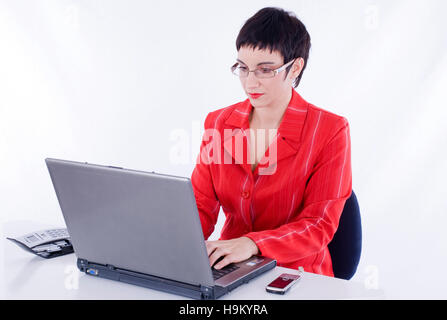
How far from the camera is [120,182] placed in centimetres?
125

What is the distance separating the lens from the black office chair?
190 cm

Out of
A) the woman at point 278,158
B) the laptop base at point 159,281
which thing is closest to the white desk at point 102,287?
the laptop base at point 159,281

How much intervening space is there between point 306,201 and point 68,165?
0.91 meters

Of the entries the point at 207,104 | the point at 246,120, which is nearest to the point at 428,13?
the point at 207,104

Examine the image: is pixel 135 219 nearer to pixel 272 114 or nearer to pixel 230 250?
pixel 230 250

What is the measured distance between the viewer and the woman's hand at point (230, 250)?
4.88ft

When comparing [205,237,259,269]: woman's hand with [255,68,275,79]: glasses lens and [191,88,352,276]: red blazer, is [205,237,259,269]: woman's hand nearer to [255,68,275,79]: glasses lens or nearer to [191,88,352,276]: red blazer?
[191,88,352,276]: red blazer

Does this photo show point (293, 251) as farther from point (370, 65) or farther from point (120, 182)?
point (370, 65)

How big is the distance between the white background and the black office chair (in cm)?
131

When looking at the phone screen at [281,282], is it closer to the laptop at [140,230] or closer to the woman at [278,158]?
the laptop at [140,230]

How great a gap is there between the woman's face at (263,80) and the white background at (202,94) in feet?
5.46

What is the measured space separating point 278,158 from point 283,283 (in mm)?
644

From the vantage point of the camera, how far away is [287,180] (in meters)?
1.92

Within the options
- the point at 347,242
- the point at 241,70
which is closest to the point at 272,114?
the point at 241,70
